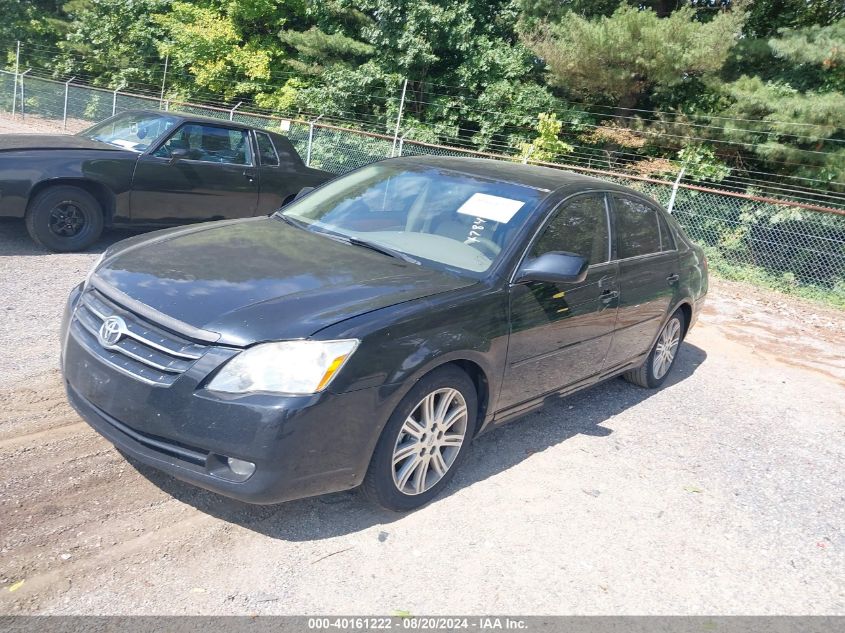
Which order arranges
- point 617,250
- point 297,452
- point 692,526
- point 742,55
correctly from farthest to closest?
point 742,55
point 617,250
point 692,526
point 297,452

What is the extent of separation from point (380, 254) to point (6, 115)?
24.0 metres

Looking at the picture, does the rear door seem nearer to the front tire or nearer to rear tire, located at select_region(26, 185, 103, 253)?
the front tire

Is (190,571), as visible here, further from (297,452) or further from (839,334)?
(839,334)

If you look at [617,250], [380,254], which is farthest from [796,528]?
[380,254]

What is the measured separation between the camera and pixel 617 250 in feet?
16.1

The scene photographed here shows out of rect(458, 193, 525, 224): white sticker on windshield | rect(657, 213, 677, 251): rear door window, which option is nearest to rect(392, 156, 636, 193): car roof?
rect(458, 193, 525, 224): white sticker on windshield

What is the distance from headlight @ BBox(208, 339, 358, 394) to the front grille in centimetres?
17

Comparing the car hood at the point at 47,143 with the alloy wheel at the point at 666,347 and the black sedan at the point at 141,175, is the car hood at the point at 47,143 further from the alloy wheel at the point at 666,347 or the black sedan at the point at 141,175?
the alloy wheel at the point at 666,347

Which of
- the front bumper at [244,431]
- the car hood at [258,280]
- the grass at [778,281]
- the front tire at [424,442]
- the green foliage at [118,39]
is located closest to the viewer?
the front bumper at [244,431]

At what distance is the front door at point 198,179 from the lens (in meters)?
7.70

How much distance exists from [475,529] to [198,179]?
19.3ft

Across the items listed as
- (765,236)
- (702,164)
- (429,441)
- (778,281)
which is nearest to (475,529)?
(429,441)

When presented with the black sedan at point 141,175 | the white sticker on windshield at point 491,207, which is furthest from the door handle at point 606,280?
the black sedan at point 141,175

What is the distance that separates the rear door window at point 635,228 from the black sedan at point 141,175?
4895mm
